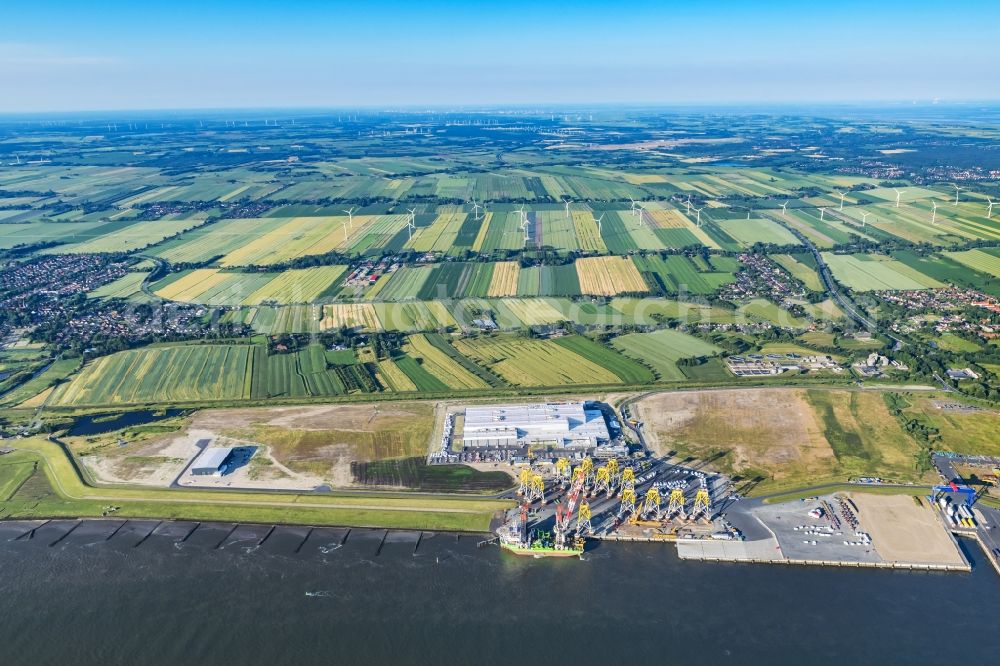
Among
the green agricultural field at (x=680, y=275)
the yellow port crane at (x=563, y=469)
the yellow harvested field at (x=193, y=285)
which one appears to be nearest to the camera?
the yellow port crane at (x=563, y=469)

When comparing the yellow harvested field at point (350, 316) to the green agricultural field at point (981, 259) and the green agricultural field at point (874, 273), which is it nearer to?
the green agricultural field at point (874, 273)

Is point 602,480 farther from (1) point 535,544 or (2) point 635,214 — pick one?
(2) point 635,214

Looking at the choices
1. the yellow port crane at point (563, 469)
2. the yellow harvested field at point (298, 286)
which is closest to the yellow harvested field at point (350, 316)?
the yellow harvested field at point (298, 286)

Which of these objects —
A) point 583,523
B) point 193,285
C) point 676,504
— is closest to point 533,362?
point 583,523

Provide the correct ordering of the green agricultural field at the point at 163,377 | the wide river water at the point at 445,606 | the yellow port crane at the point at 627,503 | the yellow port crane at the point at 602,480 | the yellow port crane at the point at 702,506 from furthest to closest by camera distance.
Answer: the green agricultural field at the point at 163,377 → the yellow port crane at the point at 602,480 → the yellow port crane at the point at 627,503 → the yellow port crane at the point at 702,506 → the wide river water at the point at 445,606

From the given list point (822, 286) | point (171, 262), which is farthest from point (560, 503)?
point (171, 262)

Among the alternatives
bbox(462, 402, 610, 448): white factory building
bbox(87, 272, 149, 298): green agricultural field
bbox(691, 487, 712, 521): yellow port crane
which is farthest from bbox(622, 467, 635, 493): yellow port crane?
bbox(87, 272, 149, 298): green agricultural field
